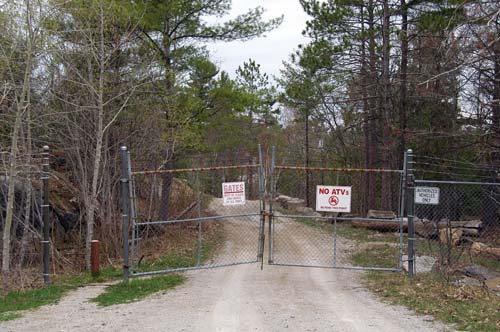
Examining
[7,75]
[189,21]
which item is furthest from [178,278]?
[189,21]

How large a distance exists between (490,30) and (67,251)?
511 inches

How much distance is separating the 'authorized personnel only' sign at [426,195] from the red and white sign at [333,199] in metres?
1.17

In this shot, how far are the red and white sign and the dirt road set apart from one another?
1347mm

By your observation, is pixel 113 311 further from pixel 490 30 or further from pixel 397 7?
Result: pixel 397 7

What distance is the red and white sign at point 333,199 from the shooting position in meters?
9.06

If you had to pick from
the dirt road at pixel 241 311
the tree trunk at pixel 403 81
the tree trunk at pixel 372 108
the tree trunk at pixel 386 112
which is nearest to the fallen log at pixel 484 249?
the dirt road at pixel 241 311

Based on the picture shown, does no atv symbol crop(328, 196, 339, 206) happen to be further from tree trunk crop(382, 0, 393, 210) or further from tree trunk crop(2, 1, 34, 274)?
tree trunk crop(382, 0, 393, 210)

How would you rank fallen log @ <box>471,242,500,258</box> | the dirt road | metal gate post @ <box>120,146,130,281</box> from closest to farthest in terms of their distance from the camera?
the dirt road < metal gate post @ <box>120,146,130,281</box> < fallen log @ <box>471,242,500,258</box>

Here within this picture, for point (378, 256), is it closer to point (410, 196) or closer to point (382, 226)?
point (410, 196)

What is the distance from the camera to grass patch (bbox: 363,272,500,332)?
6641mm

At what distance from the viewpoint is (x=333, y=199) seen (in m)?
9.14

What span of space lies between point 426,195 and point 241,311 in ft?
12.7

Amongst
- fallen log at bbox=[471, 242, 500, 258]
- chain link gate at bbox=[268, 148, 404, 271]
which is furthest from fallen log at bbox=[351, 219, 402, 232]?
fallen log at bbox=[471, 242, 500, 258]

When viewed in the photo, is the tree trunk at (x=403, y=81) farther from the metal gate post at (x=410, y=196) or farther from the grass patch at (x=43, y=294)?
the grass patch at (x=43, y=294)
